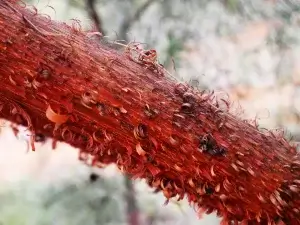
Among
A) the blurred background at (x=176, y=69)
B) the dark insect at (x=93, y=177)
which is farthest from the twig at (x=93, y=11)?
the dark insect at (x=93, y=177)

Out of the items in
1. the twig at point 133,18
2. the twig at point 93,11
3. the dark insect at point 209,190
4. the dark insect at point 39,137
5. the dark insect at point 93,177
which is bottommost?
the dark insect at point 93,177

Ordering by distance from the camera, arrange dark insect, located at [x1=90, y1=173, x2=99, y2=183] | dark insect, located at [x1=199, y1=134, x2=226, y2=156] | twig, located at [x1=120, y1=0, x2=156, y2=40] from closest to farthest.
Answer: dark insect, located at [x1=199, y1=134, x2=226, y2=156], dark insect, located at [x1=90, y1=173, x2=99, y2=183], twig, located at [x1=120, y1=0, x2=156, y2=40]

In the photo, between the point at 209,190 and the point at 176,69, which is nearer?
the point at 209,190

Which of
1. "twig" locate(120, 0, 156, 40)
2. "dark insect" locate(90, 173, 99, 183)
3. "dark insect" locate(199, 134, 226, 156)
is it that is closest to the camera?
"dark insect" locate(199, 134, 226, 156)

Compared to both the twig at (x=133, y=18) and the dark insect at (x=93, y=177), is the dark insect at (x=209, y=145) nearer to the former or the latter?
the dark insect at (x=93, y=177)

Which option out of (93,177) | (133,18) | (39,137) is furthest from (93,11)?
(39,137)

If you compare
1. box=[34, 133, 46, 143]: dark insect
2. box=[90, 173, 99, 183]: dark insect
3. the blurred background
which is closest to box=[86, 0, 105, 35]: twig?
the blurred background

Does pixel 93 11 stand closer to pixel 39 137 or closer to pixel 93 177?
pixel 93 177

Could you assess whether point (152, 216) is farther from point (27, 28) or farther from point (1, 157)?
point (27, 28)

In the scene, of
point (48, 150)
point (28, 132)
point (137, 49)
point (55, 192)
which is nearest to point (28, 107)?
point (28, 132)

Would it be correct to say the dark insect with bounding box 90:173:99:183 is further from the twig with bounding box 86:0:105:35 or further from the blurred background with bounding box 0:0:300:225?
the twig with bounding box 86:0:105:35
